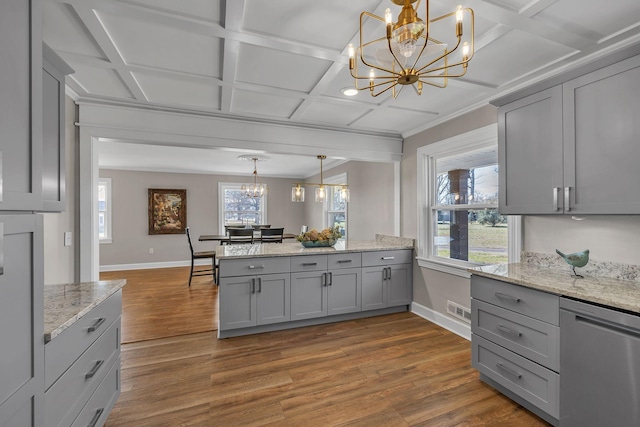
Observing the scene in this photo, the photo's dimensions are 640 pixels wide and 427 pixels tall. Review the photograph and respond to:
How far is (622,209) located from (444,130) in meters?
1.92

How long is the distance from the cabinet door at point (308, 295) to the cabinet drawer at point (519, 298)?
168 cm

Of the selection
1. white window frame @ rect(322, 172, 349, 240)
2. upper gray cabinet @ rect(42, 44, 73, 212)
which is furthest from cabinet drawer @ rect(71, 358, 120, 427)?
white window frame @ rect(322, 172, 349, 240)

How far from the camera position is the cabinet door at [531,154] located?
2.01 m

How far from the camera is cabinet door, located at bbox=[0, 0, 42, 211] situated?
91 centimetres

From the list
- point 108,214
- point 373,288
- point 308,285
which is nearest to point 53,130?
point 308,285

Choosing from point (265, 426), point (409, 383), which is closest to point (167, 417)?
point (265, 426)

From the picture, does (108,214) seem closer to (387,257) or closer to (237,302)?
(237,302)

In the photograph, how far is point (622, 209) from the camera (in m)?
1.70

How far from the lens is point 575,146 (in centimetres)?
191

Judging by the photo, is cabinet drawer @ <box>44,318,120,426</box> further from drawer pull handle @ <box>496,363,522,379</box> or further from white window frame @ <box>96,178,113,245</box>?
white window frame @ <box>96,178,113,245</box>

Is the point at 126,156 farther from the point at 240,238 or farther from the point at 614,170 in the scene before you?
the point at 614,170

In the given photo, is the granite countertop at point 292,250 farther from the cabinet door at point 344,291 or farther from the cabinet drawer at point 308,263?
the cabinet door at point 344,291

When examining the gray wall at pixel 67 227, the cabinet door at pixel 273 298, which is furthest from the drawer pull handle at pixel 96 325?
the cabinet door at pixel 273 298

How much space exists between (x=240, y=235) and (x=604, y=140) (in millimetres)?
4855
